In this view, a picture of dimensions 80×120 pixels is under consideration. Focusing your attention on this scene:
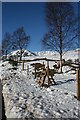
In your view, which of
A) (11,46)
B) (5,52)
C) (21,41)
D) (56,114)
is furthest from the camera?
(5,52)

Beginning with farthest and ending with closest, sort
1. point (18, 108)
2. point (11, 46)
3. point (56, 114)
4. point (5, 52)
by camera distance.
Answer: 1. point (5, 52)
2. point (11, 46)
3. point (18, 108)
4. point (56, 114)

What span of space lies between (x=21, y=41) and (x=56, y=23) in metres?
30.4

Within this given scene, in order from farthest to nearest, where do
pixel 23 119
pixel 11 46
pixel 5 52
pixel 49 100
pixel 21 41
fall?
pixel 5 52 < pixel 11 46 < pixel 21 41 < pixel 49 100 < pixel 23 119

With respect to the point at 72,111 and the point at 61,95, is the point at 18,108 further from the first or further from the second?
the point at 61,95

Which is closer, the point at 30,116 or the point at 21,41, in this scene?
the point at 30,116

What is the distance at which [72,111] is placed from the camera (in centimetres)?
834

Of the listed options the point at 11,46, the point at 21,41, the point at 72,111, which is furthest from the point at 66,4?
the point at 11,46

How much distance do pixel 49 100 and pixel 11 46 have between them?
48.5 meters

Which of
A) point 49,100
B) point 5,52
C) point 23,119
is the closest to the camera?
point 23,119

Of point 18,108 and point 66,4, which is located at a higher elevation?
point 66,4

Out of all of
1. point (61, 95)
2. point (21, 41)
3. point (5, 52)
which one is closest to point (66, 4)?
point (61, 95)

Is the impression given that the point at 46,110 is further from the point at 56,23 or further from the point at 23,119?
the point at 56,23

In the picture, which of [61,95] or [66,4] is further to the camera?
[66,4]

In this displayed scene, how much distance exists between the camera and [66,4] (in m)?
23.0
